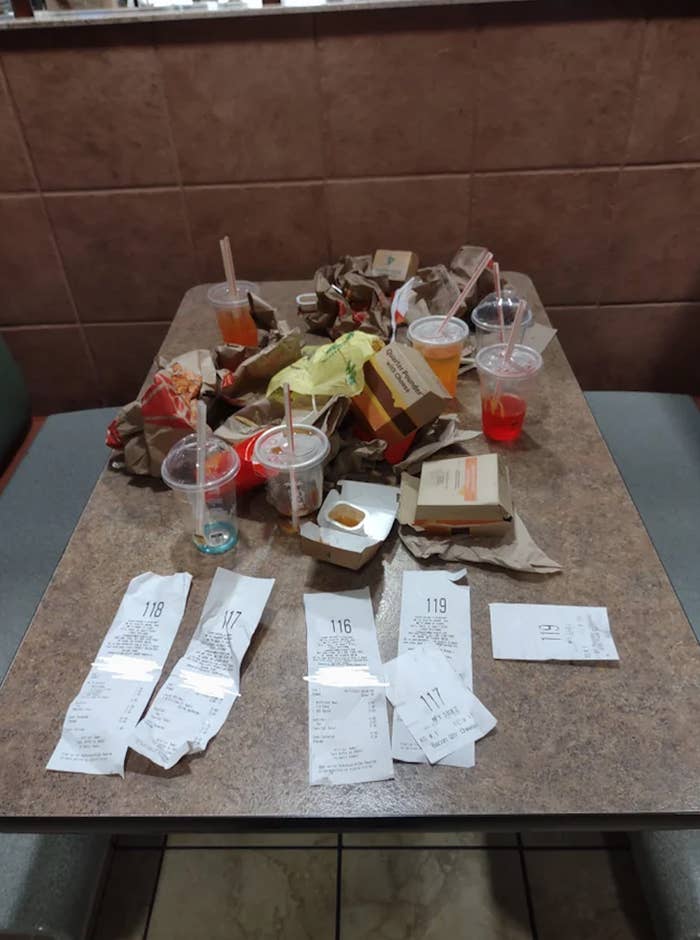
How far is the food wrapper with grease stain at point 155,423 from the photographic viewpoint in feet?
3.58

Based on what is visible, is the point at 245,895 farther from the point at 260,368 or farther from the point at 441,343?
the point at 441,343

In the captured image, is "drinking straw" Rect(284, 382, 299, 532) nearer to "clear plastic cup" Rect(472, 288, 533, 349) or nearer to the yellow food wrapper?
the yellow food wrapper

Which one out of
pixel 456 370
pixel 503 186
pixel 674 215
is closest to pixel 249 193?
pixel 503 186

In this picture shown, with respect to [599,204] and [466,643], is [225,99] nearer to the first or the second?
[599,204]

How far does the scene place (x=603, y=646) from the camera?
0.84 meters

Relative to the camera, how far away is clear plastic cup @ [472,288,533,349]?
1430 millimetres

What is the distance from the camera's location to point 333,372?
3.69ft

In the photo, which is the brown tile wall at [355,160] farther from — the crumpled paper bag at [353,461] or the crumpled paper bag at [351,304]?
the crumpled paper bag at [353,461]

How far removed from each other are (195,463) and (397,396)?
1.13 feet

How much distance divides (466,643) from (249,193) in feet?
4.86

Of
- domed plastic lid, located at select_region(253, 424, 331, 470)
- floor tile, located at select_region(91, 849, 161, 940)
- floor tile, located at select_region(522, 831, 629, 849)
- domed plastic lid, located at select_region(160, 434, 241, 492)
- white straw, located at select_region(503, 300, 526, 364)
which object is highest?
white straw, located at select_region(503, 300, 526, 364)

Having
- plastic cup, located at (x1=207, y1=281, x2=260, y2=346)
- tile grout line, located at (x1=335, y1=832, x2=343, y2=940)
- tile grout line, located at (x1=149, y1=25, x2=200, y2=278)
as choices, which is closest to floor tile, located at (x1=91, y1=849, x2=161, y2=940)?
tile grout line, located at (x1=335, y1=832, x2=343, y2=940)

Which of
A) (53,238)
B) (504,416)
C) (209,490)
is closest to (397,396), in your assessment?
(504,416)

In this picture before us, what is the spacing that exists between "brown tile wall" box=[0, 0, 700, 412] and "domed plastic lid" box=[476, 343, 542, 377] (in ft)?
2.78
